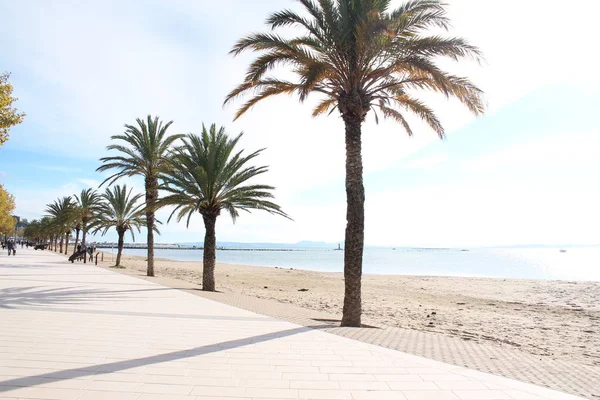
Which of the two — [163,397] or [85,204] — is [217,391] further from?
[85,204]

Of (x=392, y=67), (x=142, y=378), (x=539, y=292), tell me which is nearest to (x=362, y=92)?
(x=392, y=67)

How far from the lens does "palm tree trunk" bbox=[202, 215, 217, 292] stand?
14594mm

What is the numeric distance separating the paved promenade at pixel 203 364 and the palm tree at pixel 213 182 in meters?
7.70

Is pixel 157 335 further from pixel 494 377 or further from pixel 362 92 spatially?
pixel 362 92

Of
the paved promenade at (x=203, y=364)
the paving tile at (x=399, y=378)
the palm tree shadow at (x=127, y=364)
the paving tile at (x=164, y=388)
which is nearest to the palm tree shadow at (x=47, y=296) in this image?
the paved promenade at (x=203, y=364)

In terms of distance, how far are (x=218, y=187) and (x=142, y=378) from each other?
37.9 ft

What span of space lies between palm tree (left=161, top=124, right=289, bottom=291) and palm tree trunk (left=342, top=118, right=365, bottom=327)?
249 inches

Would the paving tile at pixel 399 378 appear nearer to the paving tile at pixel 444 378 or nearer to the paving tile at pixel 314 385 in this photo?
the paving tile at pixel 444 378

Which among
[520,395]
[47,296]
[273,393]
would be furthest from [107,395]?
[47,296]

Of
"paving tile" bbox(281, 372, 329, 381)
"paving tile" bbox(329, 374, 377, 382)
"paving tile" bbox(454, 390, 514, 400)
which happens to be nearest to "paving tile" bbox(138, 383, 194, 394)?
"paving tile" bbox(281, 372, 329, 381)

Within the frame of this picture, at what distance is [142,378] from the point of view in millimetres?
4227

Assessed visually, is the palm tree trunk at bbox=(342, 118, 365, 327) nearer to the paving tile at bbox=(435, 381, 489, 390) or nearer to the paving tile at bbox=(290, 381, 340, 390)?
the paving tile at bbox=(435, 381, 489, 390)

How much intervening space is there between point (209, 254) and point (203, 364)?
10.7 m

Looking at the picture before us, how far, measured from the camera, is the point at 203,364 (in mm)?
4809
